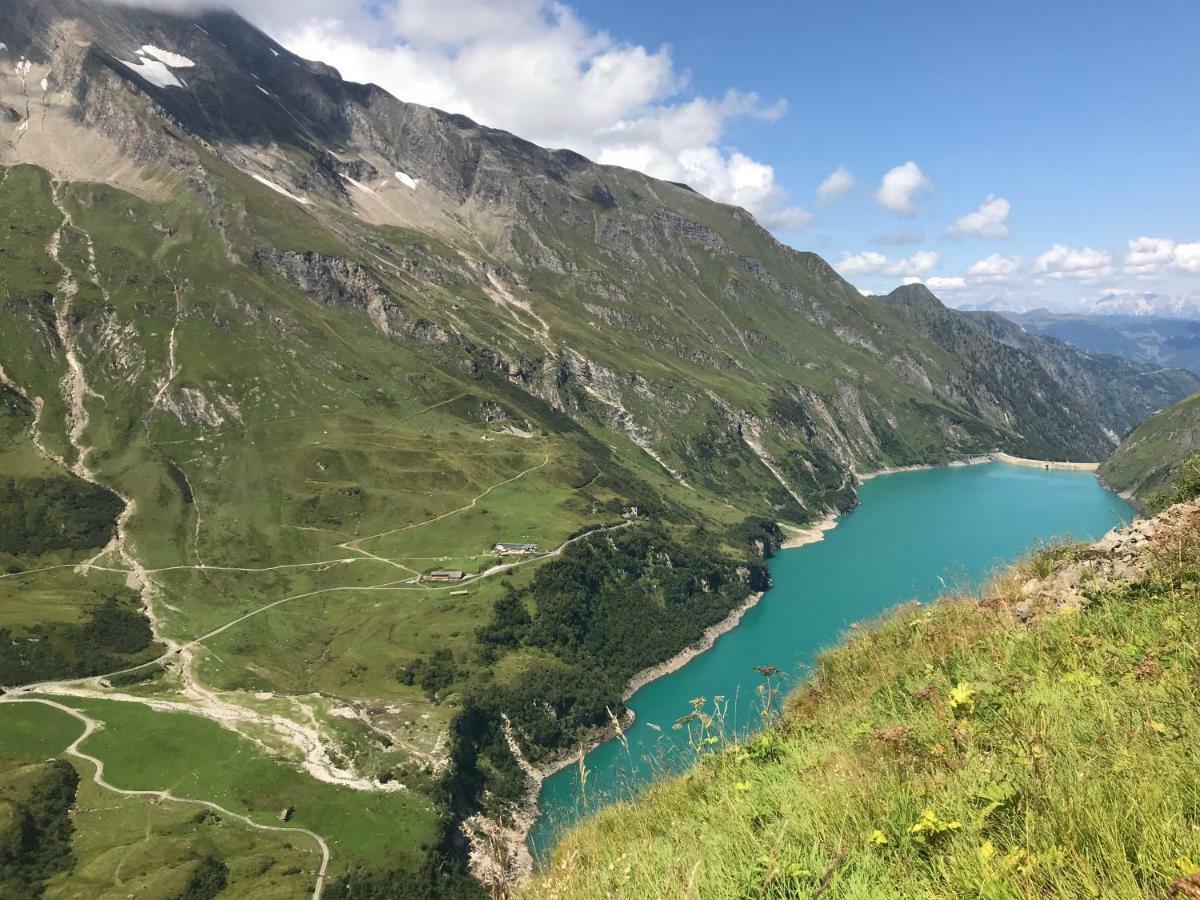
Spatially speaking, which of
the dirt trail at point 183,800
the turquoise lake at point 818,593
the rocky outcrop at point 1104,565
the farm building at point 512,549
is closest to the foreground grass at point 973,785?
the rocky outcrop at point 1104,565

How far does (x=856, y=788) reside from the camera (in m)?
4.00

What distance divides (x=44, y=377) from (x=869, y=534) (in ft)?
735

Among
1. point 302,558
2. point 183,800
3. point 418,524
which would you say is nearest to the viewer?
point 183,800

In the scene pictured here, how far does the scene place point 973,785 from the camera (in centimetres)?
358

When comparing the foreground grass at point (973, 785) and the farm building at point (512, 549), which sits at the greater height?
the foreground grass at point (973, 785)

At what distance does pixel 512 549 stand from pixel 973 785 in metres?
135

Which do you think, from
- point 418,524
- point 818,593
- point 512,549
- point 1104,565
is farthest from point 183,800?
point 818,593

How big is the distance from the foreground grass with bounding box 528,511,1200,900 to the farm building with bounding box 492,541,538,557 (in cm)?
13050

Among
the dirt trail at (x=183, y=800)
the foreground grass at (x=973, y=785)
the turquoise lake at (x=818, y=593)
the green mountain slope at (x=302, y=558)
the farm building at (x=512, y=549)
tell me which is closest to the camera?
the foreground grass at (x=973, y=785)

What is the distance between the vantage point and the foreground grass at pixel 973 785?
283 centimetres

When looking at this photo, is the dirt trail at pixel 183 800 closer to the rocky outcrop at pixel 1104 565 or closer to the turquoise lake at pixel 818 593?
the turquoise lake at pixel 818 593

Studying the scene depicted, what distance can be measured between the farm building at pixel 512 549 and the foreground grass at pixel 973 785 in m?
131

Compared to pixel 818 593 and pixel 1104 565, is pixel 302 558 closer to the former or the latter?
pixel 818 593

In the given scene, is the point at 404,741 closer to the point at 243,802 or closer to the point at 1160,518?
the point at 243,802
